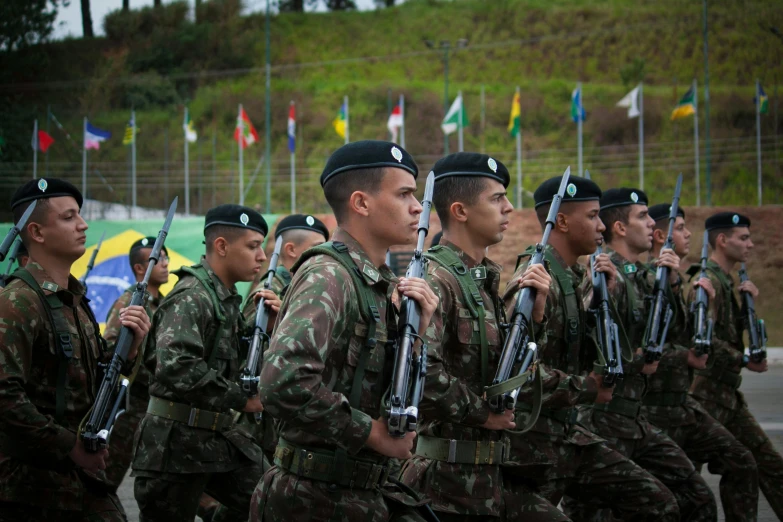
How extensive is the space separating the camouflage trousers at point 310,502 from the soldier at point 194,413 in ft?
6.27

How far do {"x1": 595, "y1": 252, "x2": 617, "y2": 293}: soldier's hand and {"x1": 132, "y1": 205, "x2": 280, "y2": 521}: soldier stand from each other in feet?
7.52

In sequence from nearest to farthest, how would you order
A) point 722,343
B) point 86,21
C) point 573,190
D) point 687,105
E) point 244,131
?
point 573,190 → point 722,343 → point 687,105 → point 244,131 → point 86,21

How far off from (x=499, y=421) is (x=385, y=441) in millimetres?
996

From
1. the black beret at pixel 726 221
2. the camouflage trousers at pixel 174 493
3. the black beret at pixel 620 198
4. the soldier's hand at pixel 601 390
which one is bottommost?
the camouflage trousers at pixel 174 493

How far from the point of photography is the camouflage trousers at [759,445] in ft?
24.1

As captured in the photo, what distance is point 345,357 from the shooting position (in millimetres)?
3350

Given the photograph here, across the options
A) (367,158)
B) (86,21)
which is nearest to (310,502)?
(367,158)

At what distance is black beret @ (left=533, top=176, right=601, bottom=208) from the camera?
5762 millimetres

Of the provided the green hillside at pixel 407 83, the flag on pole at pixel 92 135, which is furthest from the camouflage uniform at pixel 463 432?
the green hillside at pixel 407 83

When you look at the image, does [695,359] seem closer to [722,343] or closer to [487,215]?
[722,343]

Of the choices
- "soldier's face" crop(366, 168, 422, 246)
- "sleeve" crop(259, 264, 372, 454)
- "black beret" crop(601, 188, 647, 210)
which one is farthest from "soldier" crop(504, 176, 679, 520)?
"sleeve" crop(259, 264, 372, 454)

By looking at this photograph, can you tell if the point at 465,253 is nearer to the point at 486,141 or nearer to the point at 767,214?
the point at 767,214

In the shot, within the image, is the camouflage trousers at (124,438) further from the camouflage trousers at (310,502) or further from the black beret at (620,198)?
the camouflage trousers at (310,502)

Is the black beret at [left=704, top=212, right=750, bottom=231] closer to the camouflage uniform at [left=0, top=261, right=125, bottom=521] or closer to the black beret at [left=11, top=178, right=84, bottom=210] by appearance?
the black beret at [left=11, top=178, right=84, bottom=210]
